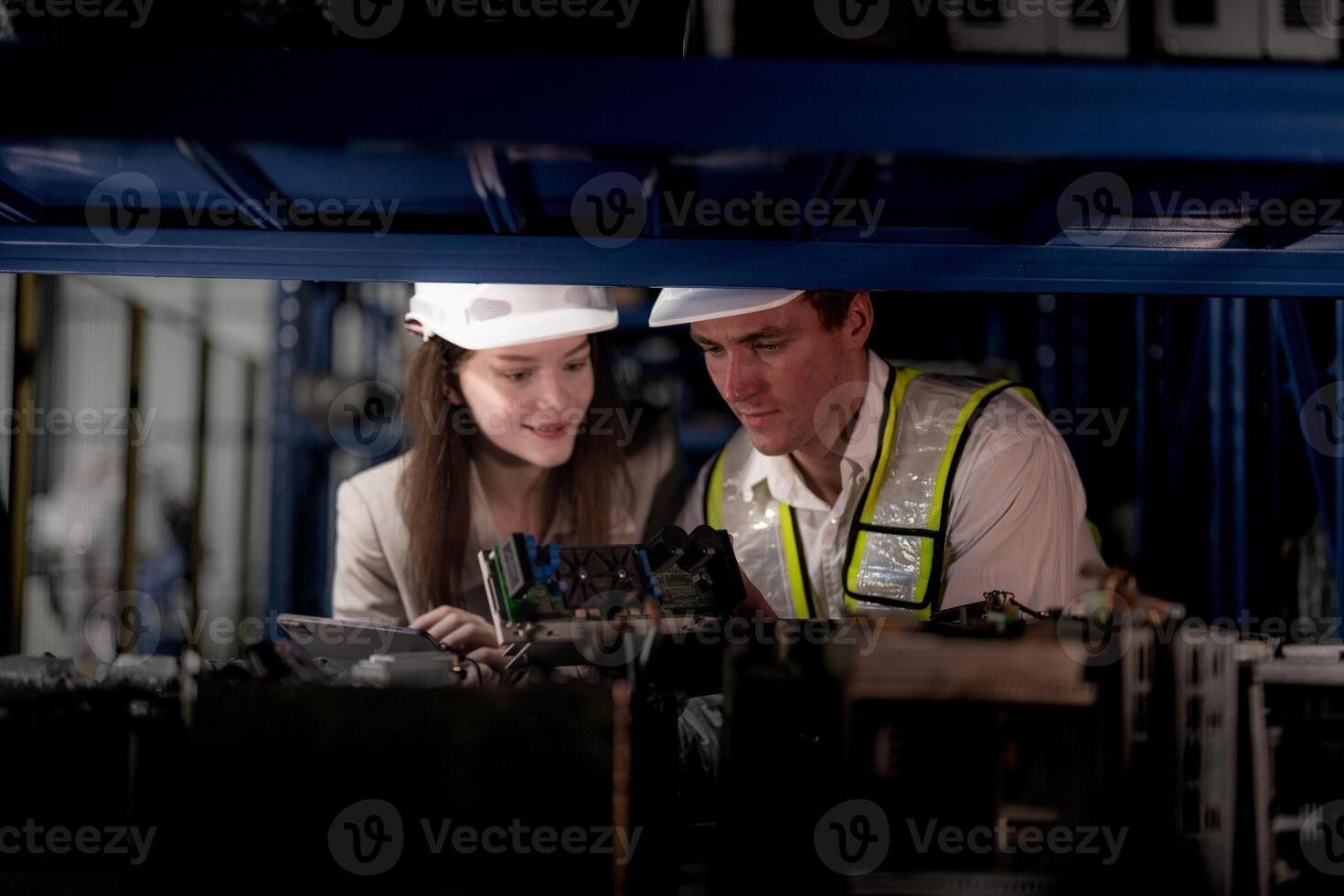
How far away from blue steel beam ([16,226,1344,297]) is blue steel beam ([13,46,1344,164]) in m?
0.65

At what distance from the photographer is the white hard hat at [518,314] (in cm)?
298

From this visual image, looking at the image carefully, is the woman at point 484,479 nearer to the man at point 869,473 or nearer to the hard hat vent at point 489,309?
the hard hat vent at point 489,309

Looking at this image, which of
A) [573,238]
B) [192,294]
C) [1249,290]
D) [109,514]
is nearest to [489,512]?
[573,238]

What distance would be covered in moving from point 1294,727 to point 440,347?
274 cm

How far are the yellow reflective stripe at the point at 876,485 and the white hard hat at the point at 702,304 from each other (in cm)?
52

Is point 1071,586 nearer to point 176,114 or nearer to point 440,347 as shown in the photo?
point 440,347

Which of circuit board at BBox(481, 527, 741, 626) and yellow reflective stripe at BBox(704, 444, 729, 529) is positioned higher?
yellow reflective stripe at BBox(704, 444, 729, 529)

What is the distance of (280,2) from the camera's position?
163 centimetres

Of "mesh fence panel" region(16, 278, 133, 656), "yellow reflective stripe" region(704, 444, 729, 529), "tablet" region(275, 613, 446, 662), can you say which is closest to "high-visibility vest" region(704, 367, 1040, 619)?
"yellow reflective stripe" region(704, 444, 729, 529)

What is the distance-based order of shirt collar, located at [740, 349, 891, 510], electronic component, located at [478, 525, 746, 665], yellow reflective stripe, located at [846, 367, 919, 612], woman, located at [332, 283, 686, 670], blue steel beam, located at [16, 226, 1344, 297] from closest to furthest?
1. electronic component, located at [478, 525, 746, 665]
2. blue steel beam, located at [16, 226, 1344, 297]
3. yellow reflective stripe, located at [846, 367, 919, 612]
4. shirt collar, located at [740, 349, 891, 510]
5. woman, located at [332, 283, 686, 670]

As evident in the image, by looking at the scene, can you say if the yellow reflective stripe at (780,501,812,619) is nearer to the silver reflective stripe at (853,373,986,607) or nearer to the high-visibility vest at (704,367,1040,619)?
the high-visibility vest at (704,367,1040,619)

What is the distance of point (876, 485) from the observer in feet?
9.39

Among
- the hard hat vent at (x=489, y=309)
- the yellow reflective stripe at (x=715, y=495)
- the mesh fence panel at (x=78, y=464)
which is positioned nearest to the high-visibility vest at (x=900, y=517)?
the yellow reflective stripe at (x=715, y=495)

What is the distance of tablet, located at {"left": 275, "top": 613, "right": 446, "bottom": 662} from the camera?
72.9 inches
